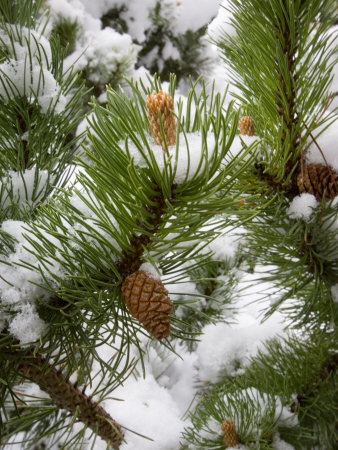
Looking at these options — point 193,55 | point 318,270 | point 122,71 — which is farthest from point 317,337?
point 193,55

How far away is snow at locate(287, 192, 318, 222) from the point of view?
30.0 inches

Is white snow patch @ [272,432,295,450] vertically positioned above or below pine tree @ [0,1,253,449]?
below

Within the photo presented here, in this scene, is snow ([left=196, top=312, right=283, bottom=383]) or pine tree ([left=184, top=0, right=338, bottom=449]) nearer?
pine tree ([left=184, top=0, right=338, bottom=449])

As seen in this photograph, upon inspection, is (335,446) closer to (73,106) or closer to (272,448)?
(272,448)

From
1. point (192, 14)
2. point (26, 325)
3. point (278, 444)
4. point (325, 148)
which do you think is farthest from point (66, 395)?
point (192, 14)

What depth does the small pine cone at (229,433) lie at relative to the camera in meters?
0.89

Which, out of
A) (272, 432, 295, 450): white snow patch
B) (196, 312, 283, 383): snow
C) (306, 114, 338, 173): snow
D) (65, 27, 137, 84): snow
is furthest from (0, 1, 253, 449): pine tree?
(65, 27, 137, 84): snow

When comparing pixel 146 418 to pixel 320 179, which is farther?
pixel 146 418

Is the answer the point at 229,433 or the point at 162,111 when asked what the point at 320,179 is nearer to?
the point at 162,111

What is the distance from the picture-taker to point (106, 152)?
470 millimetres

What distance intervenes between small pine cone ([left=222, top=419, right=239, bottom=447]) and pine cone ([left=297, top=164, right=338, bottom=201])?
0.54m

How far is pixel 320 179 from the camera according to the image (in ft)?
2.43

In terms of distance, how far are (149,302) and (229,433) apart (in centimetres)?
55

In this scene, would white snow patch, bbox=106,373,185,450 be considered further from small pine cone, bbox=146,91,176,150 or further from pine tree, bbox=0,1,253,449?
small pine cone, bbox=146,91,176,150
